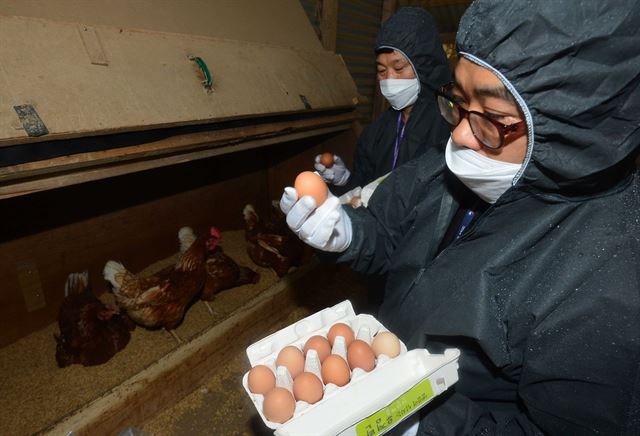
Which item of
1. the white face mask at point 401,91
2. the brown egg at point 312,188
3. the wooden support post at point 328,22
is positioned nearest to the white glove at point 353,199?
the white face mask at point 401,91

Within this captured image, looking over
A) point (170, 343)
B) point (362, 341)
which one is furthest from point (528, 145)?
point (170, 343)

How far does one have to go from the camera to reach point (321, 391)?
1000mm

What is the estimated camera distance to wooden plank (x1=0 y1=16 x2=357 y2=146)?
1250mm

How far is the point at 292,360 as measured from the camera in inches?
41.8

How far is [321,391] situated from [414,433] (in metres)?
0.29

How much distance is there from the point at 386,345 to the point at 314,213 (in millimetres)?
469

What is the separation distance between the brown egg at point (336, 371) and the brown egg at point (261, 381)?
16 cm

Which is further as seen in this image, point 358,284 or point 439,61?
point 358,284

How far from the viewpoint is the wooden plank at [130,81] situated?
1250mm

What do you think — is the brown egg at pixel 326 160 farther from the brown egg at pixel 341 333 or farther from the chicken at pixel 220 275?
the brown egg at pixel 341 333

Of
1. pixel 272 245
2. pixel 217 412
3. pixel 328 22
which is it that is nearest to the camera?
pixel 217 412

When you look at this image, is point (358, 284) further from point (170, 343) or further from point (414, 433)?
point (414, 433)

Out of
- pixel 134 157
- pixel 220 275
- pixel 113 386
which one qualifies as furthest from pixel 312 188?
pixel 220 275

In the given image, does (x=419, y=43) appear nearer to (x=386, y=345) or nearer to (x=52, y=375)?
(x=386, y=345)
